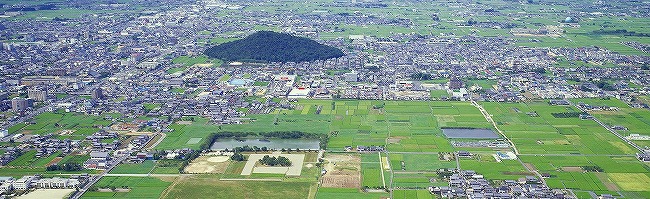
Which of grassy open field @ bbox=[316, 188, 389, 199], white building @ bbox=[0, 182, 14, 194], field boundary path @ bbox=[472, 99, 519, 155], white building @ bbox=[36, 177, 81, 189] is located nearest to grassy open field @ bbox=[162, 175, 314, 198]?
grassy open field @ bbox=[316, 188, 389, 199]

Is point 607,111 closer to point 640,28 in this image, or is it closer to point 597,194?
point 597,194

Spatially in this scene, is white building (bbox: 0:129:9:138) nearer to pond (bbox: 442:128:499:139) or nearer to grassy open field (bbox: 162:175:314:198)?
grassy open field (bbox: 162:175:314:198)

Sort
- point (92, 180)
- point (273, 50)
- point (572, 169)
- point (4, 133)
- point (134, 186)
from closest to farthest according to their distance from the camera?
point (134, 186) < point (92, 180) < point (572, 169) < point (4, 133) < point (273, 50)

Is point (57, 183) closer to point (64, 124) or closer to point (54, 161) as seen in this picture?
point (54, 161)

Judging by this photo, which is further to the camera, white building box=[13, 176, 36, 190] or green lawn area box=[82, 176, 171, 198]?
white building box=[13, 176, 36, 190]

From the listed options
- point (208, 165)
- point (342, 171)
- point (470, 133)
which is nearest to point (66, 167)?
point (208, 165)

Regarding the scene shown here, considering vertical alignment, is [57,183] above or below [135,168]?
above

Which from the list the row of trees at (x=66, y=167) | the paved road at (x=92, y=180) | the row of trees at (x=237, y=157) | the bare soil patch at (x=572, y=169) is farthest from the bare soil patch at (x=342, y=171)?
the row of trees at (x=66, y=167)

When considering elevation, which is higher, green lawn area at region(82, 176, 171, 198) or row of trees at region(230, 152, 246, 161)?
green lawn area at region(82, 176, 171, 198)
